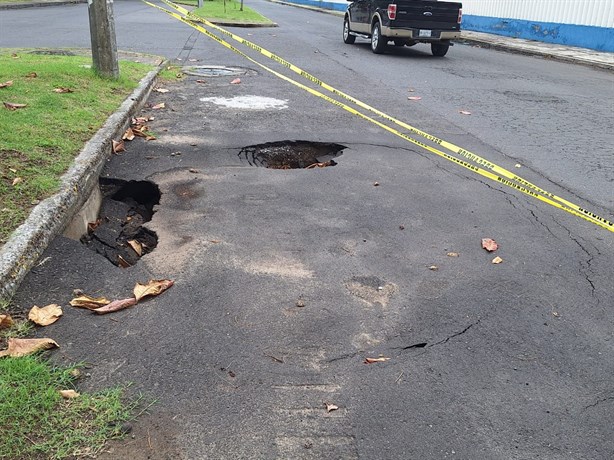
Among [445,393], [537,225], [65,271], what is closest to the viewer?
[445,393]

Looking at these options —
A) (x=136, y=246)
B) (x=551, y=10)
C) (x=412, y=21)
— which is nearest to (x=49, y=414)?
(x=136, y=246)

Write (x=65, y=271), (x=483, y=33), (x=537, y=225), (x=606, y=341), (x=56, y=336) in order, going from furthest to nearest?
(x=483, y=33) → (x=537, y=225) → (x=65, y=271) → (x=606, y=341) → (x=56, y=336)

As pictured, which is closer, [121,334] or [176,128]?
[121,334]

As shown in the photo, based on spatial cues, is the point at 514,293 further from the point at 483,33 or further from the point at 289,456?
the point at 483,33

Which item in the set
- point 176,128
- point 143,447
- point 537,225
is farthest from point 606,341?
point 176,128

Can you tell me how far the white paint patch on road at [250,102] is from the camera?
870cm

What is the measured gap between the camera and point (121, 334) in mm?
3115

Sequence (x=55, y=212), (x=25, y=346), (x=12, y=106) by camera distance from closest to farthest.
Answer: (x=25, y=346), (x=55, y=212), (x=12, y=106)

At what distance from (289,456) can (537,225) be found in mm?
3450

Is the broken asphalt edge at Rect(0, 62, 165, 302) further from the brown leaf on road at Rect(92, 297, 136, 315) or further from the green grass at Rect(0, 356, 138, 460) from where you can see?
the green grass at Rect(0, 356, 138, 460)

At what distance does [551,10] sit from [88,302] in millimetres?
23738

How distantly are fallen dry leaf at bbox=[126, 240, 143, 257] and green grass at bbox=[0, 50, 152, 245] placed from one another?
0.70m

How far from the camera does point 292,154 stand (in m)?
6.78

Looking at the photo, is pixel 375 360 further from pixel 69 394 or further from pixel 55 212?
pixel 55 212
